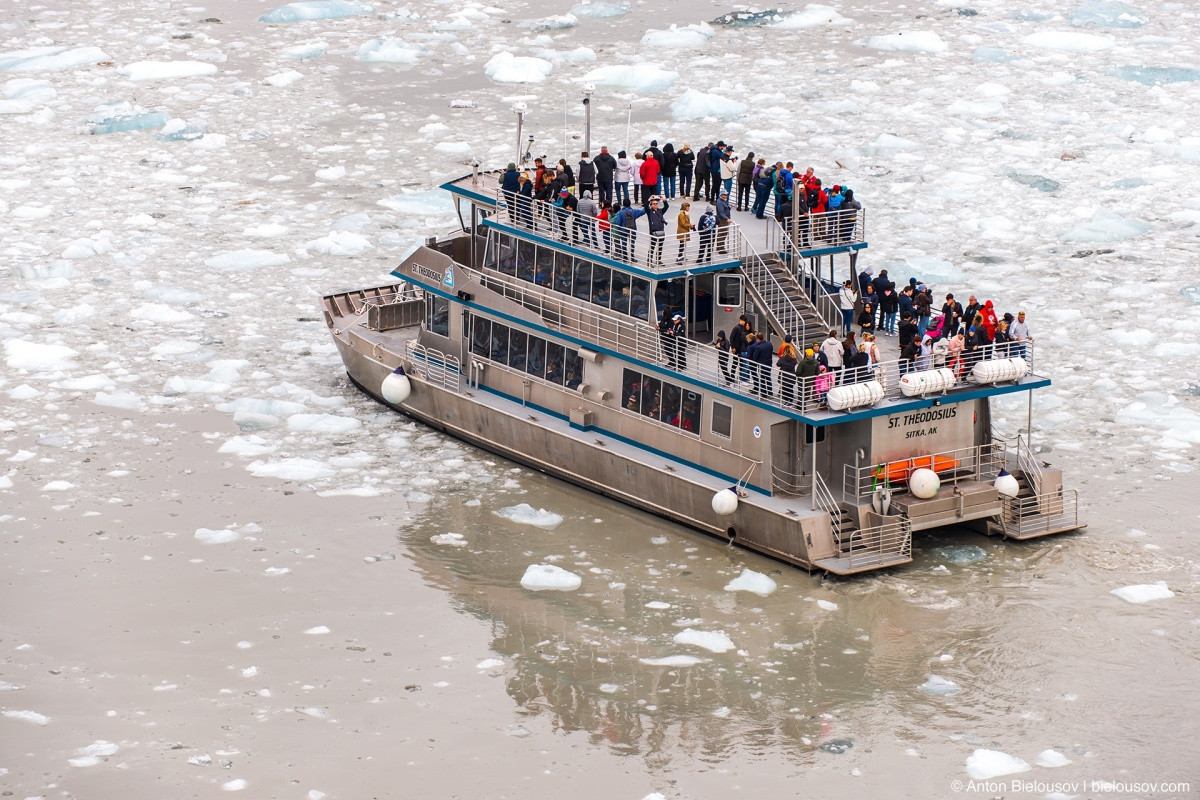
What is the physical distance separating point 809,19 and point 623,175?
28.9 metres

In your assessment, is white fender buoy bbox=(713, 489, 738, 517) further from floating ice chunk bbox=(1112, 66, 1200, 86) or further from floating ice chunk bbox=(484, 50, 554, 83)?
floating ice chunk bbox=(1112, 66, 1200, 86)

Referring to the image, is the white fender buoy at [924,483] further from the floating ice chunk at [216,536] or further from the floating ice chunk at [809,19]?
the floating ice chunk at [809,19]

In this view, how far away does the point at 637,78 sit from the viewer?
2286 inches

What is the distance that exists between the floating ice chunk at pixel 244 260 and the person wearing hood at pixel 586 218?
1310cm

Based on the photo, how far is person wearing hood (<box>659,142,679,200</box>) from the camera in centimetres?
3747

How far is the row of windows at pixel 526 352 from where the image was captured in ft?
118

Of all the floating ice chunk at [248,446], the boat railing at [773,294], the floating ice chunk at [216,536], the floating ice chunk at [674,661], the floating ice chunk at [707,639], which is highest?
the boat railing at [773,294]

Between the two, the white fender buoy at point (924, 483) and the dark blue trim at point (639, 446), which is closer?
the white fender buoy at point (924, 483)

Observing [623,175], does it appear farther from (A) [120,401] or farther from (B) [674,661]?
(B) [674,661]

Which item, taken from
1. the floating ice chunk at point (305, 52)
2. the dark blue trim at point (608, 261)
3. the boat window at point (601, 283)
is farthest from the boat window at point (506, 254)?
the floating ice chunk at point (305, 52)

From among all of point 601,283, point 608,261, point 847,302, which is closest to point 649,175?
point 601,283

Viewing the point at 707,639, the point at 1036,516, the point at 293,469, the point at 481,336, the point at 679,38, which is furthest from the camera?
the point at 679,38

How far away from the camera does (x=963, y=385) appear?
32.6 m

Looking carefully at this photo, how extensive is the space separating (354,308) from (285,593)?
40.1 feet
